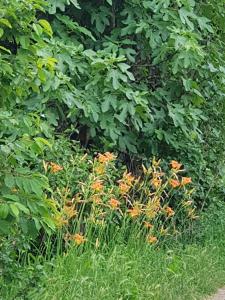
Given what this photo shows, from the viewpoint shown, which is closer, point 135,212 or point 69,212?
point 69,212

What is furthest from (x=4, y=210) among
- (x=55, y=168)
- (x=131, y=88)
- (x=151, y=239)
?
(x=131, y=88)

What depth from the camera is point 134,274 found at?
6.21 meters

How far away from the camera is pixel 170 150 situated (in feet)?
27.8

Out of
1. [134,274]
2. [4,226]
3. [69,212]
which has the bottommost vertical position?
[134,274]

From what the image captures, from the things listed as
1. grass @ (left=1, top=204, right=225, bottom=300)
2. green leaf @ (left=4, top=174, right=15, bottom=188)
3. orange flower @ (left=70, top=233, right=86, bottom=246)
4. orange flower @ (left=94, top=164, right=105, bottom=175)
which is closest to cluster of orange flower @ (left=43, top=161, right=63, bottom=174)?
orange flower @ (left=94, top=164, right=105, bottom=175)

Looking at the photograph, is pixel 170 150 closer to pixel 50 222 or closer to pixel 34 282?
pixel 34 282

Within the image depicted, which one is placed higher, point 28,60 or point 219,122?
point 28,60

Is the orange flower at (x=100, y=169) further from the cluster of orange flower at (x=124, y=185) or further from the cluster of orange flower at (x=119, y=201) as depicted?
the cluster of orange flower at (x=124, y=185)

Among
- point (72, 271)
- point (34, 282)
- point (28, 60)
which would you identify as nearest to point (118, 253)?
point (72, 271)

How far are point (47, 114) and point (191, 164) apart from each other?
7.74 feet

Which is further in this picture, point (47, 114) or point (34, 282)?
point (47, 114)

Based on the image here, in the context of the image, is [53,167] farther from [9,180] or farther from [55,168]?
[9,180]

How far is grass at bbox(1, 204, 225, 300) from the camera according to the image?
5.45 m

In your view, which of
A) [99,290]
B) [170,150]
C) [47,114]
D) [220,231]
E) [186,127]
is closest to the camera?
[99,290]
